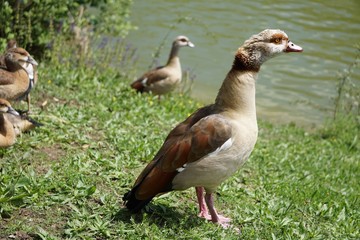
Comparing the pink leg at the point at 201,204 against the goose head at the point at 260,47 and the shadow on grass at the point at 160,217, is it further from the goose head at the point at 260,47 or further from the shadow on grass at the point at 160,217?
the goose head at the point at 260,47

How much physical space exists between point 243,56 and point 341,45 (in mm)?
13097

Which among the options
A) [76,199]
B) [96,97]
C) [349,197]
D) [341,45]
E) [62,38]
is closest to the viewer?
[76,199]

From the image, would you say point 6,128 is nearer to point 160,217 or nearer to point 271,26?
point 160,217

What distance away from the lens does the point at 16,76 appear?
25.1ft

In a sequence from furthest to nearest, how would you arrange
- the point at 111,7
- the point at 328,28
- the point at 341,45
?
the point at 328,28
the point at 341,45
the point at 111,7

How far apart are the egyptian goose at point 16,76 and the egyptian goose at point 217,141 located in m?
2.91

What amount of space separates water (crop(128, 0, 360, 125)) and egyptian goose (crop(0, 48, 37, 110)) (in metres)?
4.76

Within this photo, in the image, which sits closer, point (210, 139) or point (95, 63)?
point (210, 139)

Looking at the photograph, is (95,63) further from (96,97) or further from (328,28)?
(328,28)

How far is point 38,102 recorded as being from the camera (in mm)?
8078

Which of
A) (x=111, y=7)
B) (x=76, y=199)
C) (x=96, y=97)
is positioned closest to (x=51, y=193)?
(x=76, y=199)

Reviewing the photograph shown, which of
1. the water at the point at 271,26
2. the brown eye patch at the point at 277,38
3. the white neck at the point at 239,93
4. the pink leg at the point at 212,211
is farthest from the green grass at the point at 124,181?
the water at the point at 271,26

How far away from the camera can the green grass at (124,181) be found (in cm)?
510

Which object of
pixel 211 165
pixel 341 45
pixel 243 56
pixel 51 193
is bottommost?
pixel 341 45
